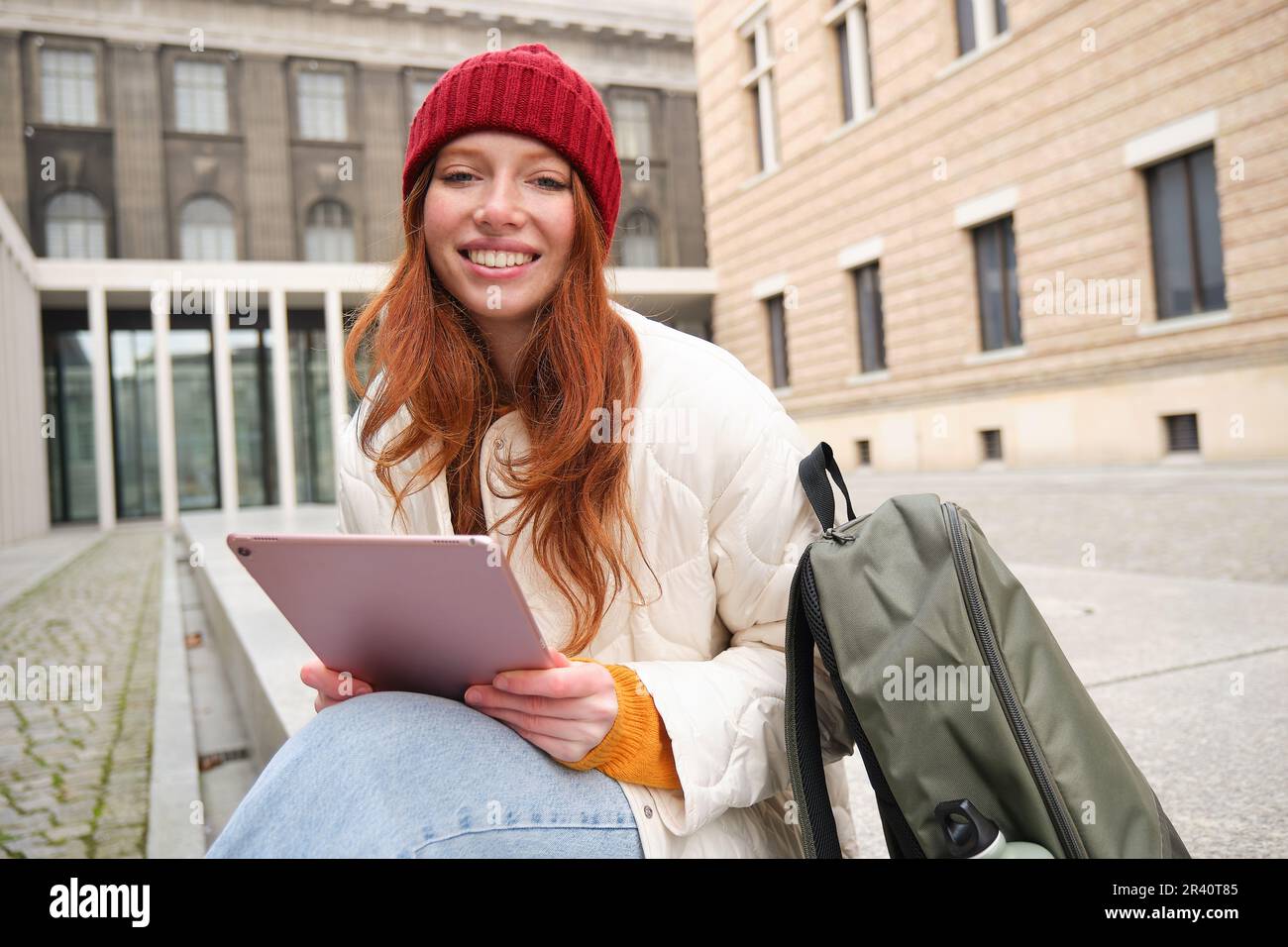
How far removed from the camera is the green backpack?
38.8 inches

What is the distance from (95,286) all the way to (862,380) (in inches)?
525

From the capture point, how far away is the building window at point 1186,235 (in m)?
10.5

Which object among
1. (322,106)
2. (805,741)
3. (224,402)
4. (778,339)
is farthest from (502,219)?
(322,106)

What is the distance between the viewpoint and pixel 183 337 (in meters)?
18.8

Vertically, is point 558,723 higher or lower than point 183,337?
lower

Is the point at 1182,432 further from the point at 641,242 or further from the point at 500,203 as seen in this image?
the point at 641,242

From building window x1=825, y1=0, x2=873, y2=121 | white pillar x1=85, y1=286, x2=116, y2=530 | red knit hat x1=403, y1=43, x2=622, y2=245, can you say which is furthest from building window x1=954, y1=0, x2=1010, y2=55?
white pillar x1=85, y1=286, x2=116, y2=530

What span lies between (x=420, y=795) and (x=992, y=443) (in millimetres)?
13594

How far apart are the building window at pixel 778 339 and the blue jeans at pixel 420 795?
59.0ft

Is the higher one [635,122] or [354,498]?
[635,122]

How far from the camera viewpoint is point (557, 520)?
4.39 feet

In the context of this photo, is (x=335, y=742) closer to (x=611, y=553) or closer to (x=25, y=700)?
(x=611, y=553)

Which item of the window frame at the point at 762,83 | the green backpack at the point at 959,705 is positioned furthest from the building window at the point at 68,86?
the green backpack at the point at 959,705
